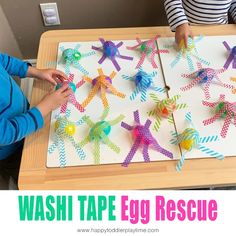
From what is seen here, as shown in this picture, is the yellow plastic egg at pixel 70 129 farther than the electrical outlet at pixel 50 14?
No

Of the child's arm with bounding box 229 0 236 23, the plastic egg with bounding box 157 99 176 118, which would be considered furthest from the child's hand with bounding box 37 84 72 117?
the child's arm with bounding box 229 0 236 23

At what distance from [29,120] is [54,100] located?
8 cm

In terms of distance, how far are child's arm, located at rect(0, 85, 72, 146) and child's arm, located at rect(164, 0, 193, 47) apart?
0.40 metres

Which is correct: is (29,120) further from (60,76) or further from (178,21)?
(178,21)

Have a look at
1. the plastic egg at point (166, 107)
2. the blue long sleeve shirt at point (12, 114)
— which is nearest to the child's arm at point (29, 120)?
the blue long sleeve shirt at point (12, 114)

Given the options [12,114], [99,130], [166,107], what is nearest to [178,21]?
[166,107]

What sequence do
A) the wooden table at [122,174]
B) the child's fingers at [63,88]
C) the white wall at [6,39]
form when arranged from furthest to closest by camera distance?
the white wall at [6,39], the child's fingers at [63,88], the wooden table at [122,174]

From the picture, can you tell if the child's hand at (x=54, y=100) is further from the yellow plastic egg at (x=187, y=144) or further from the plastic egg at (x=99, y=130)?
the yellow plastic egg at (x=187, y=144)

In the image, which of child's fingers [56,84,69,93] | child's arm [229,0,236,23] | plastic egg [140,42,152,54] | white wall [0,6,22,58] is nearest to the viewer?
child's fingers [56,84,69,93]

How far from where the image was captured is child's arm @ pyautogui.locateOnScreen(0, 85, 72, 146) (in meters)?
0.70

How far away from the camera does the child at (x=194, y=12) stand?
94cm

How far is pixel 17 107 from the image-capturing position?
82 centimetres

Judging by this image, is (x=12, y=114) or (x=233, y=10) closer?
(x=12, y=114)

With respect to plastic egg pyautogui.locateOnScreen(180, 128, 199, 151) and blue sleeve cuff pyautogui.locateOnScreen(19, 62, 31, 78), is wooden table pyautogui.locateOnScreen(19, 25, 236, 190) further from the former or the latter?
blue sleeve cuff pyautogui.locateOnScreen(19, 62, 31, 78)
